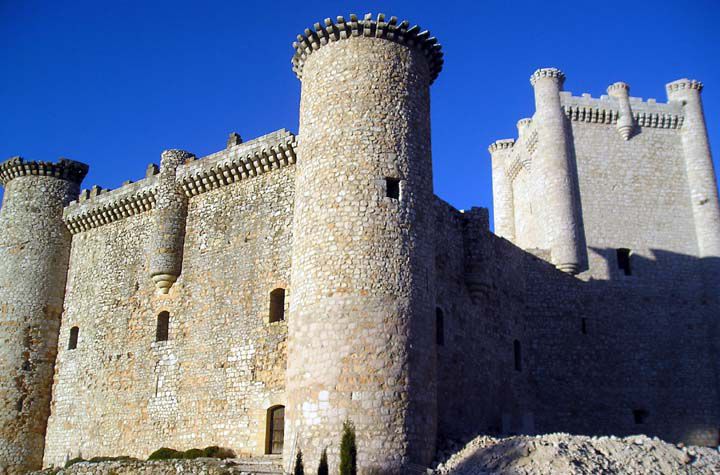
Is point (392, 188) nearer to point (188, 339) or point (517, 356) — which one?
point (188, 339)

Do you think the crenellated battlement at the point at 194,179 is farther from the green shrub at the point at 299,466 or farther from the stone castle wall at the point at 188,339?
the green shrub at the point at 299,466

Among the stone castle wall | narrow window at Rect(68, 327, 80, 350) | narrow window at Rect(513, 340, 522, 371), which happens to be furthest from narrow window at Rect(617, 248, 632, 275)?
narrow window at Rect(68, 327, 80, 350)

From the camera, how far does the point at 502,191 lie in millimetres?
29922

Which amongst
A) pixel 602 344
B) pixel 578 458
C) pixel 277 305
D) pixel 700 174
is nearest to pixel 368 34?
pixel 277 305

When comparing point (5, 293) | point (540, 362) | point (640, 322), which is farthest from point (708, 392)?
point (5, 293)

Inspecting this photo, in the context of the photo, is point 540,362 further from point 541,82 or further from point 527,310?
point 541,82

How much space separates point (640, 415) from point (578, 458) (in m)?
11.4

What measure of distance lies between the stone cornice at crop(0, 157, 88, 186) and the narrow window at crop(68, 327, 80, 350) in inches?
226

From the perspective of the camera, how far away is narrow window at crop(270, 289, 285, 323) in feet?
60.3

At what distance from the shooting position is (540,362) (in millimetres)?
22438

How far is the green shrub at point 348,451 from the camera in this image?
43.5 feet

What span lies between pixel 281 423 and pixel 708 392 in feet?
47.1

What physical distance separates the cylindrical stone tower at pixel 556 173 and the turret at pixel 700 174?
175 inches

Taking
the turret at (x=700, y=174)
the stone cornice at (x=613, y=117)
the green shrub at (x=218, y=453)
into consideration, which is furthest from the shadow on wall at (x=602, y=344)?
the green shrub at (x=218, y=453)
